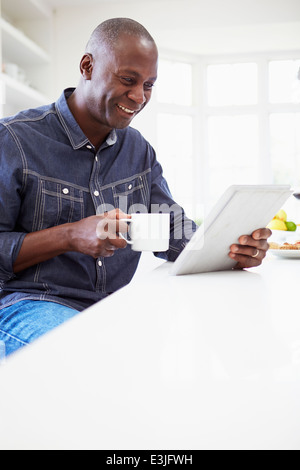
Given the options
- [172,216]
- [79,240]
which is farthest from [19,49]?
[79,240]

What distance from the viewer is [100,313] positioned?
572 mm

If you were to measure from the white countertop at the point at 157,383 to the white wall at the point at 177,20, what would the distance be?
435 cm

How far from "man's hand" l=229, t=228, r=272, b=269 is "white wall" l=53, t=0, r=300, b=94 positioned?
12.7 feet

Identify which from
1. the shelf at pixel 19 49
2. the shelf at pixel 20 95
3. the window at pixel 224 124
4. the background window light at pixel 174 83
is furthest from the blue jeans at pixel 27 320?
the background window light at pixel 174 83

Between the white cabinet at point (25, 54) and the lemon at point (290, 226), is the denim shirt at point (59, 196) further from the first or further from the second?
the white cabinet at point (25, 54)

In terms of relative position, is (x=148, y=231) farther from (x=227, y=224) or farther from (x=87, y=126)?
(x=87, y=126)

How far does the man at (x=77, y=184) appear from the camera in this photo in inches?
40.8

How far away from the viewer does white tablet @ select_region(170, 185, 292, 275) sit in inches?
35.2

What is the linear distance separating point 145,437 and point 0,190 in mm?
925

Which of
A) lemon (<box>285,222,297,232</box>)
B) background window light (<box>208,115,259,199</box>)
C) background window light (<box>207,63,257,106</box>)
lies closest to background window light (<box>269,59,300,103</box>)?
background window light (<box>207,63,257,106</box>)

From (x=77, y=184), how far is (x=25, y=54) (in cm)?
344

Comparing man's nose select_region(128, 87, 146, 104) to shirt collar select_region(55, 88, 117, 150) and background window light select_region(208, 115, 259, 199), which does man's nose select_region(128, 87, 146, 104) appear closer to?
shirt collar select_region(55, 88, 117, 150)

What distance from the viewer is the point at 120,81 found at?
4.01ft

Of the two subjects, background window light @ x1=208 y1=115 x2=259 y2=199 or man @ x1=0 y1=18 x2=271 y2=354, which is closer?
man @ x1=0 y1=18 x2=271 y2=354
